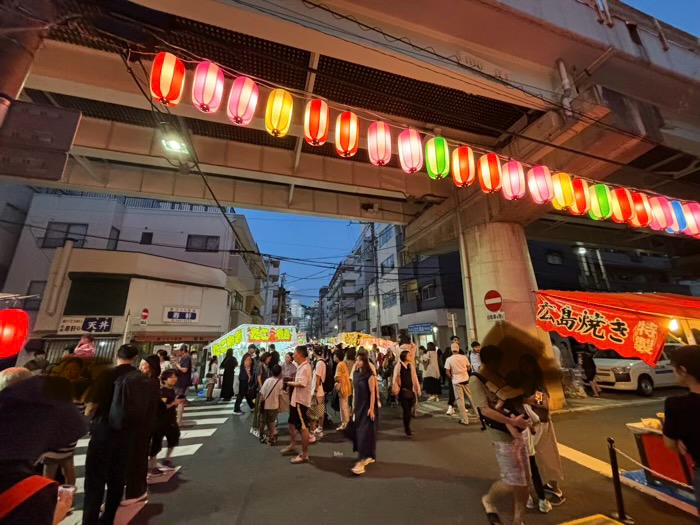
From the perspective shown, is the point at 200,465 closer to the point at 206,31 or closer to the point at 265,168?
the point at 265,168

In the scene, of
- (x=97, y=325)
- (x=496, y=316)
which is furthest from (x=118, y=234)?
(x=496, y=316)

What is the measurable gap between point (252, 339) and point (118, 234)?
15.1 metres

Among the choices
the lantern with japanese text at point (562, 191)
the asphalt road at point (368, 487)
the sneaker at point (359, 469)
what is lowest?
the asphalt road at point (368, 487)

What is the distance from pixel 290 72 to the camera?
707 cm

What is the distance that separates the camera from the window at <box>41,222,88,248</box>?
19.2 m

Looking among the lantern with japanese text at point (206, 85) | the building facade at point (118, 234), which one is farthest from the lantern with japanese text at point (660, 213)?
the building facade at point (118, 234)

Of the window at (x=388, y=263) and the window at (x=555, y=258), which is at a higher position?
the window at (x=388, y=263)

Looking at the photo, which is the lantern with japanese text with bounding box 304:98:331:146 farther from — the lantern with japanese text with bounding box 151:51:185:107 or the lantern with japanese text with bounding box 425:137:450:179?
the lantern with japanese text with bounding box 425:137:450:179

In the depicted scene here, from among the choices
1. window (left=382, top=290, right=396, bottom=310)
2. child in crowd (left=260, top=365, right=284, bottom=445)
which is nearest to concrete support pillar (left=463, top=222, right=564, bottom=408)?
child in crowd (left=260, top=365, right=284, bottom=445)

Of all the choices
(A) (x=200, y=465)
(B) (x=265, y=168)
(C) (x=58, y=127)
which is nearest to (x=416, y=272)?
(B) (x=265, y=168)

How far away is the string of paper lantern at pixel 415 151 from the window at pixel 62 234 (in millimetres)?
20776

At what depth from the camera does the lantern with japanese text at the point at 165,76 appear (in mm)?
4883

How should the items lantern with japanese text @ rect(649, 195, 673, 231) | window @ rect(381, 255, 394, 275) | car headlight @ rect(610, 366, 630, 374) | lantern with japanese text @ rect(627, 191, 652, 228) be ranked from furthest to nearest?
window @ rect(381, 255, 394, 275) → car headlight @ rect(610, 366, 630, 374) → lantern with japanese text @ rect(649, 195, 673, 231) → lantern with japanese text @ rect(627, 191, 652, 228)

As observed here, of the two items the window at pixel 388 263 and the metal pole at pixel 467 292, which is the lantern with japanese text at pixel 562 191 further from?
the window at pixel 388 263
